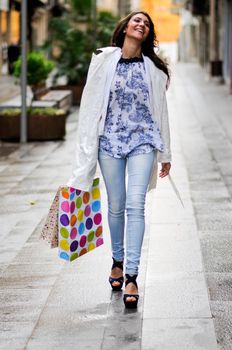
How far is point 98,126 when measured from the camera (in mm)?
6406

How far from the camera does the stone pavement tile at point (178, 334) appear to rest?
5348 mm

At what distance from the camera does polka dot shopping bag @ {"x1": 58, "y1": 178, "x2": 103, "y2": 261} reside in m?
6.38

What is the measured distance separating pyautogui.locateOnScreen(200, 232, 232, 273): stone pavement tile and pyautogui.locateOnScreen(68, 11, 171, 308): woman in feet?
3.74

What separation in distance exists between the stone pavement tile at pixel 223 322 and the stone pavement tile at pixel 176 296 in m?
→ 0.05

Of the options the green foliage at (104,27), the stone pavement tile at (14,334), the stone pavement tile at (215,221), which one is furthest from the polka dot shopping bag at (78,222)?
the green foliage at (104,27)

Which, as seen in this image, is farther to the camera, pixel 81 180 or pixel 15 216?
pixel 15 216

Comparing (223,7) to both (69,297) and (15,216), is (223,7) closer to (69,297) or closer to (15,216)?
(15,216)

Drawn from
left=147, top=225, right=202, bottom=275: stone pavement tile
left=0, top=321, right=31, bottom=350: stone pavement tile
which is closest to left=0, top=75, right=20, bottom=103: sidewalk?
left=147, top=225, right=202, bottom=275: stone pavement tile

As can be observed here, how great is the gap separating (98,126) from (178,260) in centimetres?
161

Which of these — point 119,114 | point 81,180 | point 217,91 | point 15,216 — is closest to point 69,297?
point 81,180

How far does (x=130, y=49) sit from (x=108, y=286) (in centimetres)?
148

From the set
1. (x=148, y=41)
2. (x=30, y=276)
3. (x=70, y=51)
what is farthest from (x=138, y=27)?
(x=70, y=51)

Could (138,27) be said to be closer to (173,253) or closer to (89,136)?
(89,136)

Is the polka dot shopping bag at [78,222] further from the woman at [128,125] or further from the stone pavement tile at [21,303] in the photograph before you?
the stone pavement tile at [21,303]
